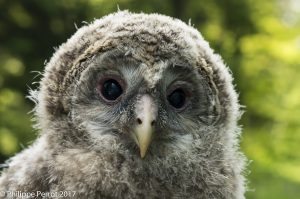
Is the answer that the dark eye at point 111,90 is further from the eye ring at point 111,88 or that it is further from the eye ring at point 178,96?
the eye ring at point 178,96

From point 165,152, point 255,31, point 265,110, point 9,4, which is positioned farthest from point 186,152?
point 265,110

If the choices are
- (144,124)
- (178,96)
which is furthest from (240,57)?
(144,124)

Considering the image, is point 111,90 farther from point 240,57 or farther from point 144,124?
point 240,57

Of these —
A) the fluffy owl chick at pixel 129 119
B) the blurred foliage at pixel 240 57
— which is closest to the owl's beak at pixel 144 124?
the fluffy owl chick at pixel 129 119

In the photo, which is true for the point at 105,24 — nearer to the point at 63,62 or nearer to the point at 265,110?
the point at 63,62

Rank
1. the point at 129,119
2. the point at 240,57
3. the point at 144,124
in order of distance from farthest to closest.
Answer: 1. the point at 240,57
2. the point at 129,119
3. the point at 144,124


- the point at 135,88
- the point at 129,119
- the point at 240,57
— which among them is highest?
the point at 240,57

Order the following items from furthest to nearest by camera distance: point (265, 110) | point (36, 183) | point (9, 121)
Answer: point (265, 110)
point (9, 121)
point (36, 183)
